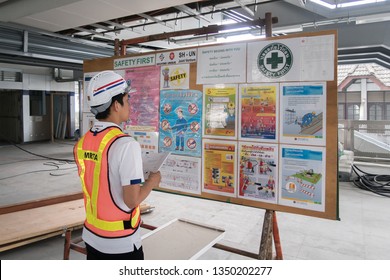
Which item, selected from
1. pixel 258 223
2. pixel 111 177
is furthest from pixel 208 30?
pixel 258 223

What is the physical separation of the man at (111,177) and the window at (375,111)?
17.8 metres

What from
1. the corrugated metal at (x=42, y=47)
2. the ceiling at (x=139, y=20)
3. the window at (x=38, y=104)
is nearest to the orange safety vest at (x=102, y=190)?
the ceiling at (x=139, y=20)

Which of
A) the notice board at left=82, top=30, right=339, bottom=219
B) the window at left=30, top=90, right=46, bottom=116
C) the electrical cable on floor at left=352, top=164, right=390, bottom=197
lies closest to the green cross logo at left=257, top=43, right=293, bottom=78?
the notice board at left=82, top=30, right=339, bottom=219

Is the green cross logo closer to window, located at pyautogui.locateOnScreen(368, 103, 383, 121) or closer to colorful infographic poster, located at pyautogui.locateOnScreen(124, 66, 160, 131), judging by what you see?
colorful infographic poster, located at pyautogui.locateOnScreen(124, 66, 160, 131)

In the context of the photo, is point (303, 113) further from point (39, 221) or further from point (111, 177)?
point (39, 221)

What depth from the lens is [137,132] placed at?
2697 mm

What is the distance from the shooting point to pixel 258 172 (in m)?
2.09

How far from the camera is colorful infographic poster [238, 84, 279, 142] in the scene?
2.01 meters

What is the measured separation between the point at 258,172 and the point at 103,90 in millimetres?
1181

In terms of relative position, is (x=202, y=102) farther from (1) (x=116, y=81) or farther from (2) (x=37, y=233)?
(2) (x=37, y=233)

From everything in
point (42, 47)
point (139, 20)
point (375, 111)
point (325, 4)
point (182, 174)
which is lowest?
point (182, 174)

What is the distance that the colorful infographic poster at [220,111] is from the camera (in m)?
2.18

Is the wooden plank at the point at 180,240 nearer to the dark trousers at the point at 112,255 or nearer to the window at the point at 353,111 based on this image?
the dark trousers at the point at 112,255

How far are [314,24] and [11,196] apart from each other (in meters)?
5.75
